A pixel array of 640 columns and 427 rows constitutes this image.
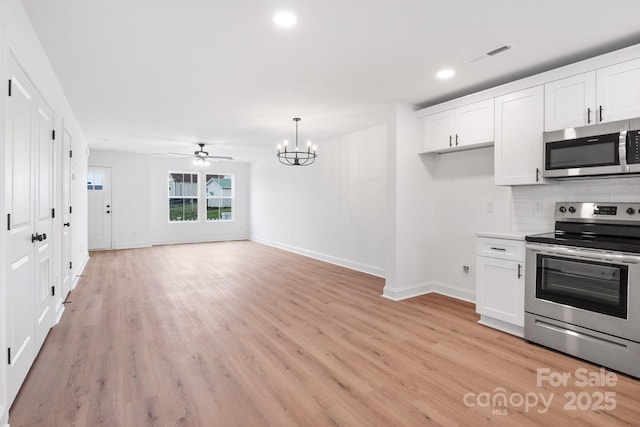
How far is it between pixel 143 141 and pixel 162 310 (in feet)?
15.8

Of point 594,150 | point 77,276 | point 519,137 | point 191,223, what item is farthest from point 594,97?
point 191,223

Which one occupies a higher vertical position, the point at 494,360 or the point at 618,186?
the point at 618,186

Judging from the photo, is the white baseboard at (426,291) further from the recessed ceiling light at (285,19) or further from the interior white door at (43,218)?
the interior white door at (43,218)

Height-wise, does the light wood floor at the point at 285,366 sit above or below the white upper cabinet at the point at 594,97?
below

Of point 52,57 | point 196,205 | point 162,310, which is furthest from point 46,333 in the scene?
point 196,205

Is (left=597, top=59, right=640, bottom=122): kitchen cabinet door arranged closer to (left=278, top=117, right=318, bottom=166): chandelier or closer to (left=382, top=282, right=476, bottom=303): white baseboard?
(left=382, top=282, right=476, bottom=303): white baseboard

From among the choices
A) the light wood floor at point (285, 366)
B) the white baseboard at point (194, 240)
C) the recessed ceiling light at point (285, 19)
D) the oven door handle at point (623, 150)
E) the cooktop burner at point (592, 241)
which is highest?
the recessed ceiling light at point (285, 19)

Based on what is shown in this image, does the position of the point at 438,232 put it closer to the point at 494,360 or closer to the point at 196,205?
the point at 494,360

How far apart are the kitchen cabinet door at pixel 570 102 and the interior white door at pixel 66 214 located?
5.33 metres

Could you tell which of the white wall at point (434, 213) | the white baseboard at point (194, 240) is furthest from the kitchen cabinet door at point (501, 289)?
the white baseboard at point (194, 240)

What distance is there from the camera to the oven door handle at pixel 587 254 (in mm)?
2438

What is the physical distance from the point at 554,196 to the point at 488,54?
159cm

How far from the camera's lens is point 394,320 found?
3.60m

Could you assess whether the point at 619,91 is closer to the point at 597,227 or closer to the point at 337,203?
the point at 597,227
